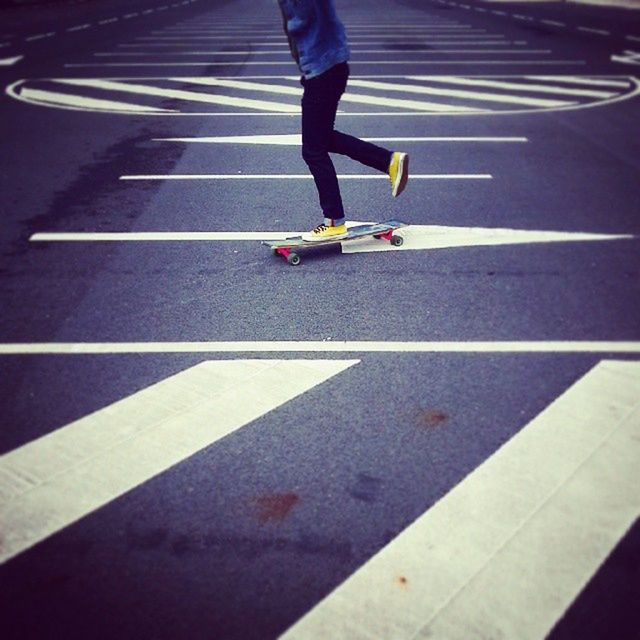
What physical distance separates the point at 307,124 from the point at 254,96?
7.06 meters

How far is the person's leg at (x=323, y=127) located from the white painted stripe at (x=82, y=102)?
6.23 metres

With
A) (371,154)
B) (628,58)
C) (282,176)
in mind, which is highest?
(628,58)

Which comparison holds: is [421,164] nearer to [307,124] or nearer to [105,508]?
[307,124]

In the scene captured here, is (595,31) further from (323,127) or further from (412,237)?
(323,127)

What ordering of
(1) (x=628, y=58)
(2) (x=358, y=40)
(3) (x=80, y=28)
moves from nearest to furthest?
(1) (x=628, y=58) < (2) (x=358, y=40) < (3) (x=80, y=28)

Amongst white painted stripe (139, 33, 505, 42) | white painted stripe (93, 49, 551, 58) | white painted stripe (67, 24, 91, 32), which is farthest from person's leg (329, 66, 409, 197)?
white painted stripe (67, 24, 91, 32)

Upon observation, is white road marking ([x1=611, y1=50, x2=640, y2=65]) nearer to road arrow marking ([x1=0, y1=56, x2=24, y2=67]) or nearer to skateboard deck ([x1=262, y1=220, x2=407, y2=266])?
skateboard deck ([x1=262, y1=220, x2=407, y2=266])

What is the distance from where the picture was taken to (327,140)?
5113 millimetres

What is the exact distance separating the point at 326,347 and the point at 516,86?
32.2 feet

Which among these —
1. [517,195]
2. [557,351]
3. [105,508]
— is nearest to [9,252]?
[105,508]

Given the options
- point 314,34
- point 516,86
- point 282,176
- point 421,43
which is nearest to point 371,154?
point 314,34

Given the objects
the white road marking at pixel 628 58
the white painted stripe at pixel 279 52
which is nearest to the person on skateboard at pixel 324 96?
the white road marking at pixel 628 58

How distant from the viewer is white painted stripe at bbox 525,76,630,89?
11930 millimetres

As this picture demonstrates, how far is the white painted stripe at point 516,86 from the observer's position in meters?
11.3
